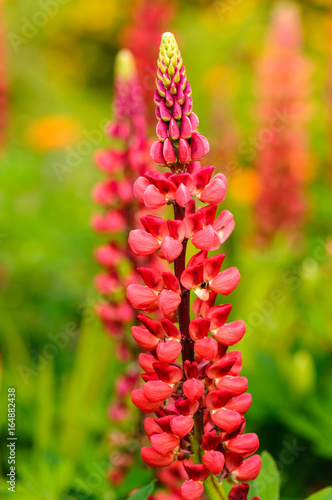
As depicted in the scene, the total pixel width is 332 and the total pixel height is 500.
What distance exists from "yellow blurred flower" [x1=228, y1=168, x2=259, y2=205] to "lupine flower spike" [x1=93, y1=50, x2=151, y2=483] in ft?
7.70

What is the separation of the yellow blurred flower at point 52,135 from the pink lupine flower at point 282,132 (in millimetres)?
1985

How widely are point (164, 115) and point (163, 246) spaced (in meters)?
0.22

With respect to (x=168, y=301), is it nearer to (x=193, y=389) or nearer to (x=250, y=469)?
(x=193, y=389)

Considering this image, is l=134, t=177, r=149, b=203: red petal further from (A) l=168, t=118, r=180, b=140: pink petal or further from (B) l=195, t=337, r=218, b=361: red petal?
(B) l=195, t=337, r=218, b=361: red petal

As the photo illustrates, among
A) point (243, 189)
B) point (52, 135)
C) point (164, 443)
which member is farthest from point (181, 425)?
point (52, 135)

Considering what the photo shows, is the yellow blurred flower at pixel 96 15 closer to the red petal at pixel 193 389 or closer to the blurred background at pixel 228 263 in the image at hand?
the blurred background at pixel 228 263

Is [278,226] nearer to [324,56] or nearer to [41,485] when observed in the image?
[41,485]

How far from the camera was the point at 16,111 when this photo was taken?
7082 mm

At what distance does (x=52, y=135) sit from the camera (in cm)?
528

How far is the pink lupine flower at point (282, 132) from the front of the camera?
3.37 meters

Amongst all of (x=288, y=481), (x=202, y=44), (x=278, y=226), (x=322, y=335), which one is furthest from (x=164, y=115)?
(x=202, y=44)

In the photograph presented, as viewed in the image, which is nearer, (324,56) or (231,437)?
(231,437)

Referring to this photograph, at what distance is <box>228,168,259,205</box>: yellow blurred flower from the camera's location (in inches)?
163

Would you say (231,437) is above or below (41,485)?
above
